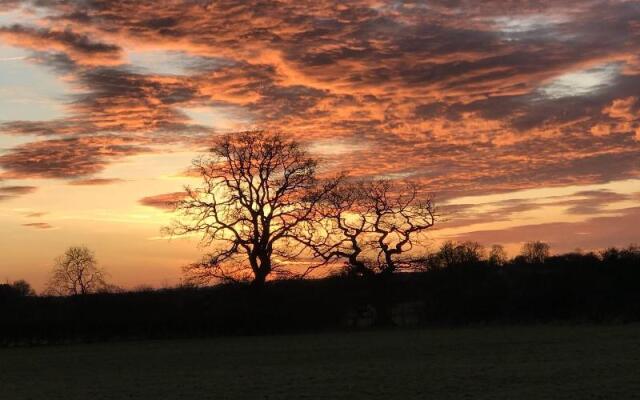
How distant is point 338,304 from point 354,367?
21.3 meters

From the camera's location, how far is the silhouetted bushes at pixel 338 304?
4291 cm

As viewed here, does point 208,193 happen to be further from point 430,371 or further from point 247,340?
point 430,371

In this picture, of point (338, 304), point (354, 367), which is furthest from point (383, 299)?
point (354, 367)

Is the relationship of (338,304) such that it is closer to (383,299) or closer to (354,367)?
(383,299)

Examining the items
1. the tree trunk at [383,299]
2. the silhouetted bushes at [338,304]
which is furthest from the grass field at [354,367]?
the tree trunk at [383,299]

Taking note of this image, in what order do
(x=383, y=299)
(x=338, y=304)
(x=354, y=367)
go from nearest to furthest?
(x=354, y=367), (x=338, y=304), (x=383, y=299)

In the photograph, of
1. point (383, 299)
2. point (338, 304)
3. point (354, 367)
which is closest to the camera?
point (354, 367)

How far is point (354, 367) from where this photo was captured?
2373 centimetres

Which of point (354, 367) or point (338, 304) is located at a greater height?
point (338, 304)

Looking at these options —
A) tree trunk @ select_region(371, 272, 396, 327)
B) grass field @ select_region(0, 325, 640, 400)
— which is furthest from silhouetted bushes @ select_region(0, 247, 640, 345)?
grass field @ select_region(0, 325, 640, 400)

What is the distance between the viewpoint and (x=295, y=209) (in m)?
46.4

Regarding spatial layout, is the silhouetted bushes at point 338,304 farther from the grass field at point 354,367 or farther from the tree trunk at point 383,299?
the grass field at point 354,367

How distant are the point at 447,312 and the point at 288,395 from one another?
29106mm

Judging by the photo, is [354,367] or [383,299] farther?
[383,299]
